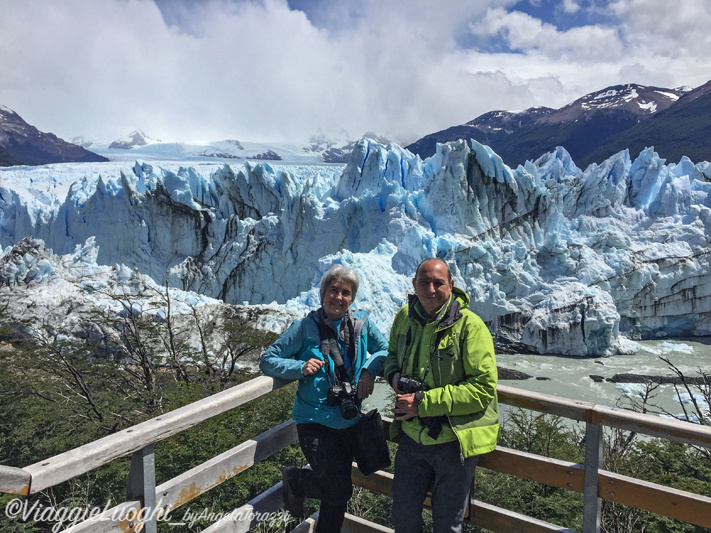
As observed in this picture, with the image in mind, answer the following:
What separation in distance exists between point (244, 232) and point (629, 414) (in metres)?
17.3

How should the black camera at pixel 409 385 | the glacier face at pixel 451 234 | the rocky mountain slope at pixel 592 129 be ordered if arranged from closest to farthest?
the black camera at pixel 409 385
the glacier face at pixel 451 234
the rocky mountain slope at pixel 592 129

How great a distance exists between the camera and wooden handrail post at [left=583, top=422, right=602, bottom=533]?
1586 millimetres

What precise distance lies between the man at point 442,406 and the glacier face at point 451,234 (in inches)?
487

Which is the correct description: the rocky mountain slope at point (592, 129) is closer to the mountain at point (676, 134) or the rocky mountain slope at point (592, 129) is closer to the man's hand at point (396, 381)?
the mountain at point (676, 134)

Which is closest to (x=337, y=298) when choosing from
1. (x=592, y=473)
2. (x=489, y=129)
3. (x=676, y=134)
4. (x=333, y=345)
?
(x=333, y=345)

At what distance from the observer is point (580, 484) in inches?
63.9

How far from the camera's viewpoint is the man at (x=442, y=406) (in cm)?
164

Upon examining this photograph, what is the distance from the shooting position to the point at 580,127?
5725 cm

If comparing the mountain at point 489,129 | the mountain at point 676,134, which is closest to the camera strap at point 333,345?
the mountain at point 676,134

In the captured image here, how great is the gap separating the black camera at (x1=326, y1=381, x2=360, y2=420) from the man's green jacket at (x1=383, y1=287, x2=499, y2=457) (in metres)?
0.16

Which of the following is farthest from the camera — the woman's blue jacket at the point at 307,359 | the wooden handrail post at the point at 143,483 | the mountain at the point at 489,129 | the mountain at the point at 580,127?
the mountain at the point at 489,129

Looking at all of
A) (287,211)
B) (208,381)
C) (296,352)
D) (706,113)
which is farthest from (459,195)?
(706,113)

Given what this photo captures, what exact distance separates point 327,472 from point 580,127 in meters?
64.2

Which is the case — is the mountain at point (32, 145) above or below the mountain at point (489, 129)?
below
